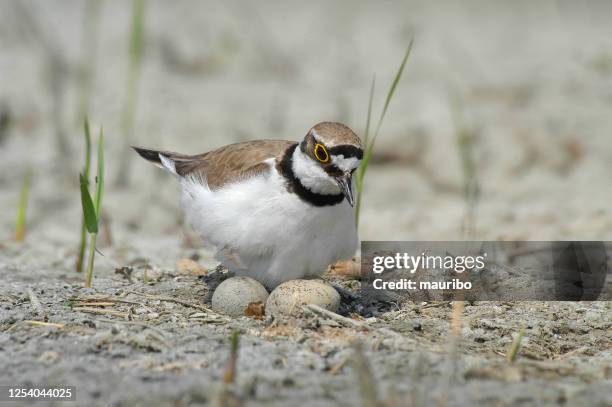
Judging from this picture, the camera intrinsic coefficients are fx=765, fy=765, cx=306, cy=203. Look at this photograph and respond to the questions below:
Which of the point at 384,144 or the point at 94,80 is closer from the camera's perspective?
the point at 384,144

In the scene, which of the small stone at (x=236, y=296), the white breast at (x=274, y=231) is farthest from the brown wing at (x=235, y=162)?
the small stone at (x=236, y=296)

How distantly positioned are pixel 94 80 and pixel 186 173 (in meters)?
4.24

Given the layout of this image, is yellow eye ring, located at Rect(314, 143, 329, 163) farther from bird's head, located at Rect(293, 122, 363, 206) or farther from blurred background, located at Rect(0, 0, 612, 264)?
blurred background, located at Rect(0, 0, 612, 264)

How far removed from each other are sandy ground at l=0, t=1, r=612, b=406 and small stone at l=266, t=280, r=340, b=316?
9cm

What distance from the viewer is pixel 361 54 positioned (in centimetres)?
880

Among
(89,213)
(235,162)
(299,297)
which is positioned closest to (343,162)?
(299,297)

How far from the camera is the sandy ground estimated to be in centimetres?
262

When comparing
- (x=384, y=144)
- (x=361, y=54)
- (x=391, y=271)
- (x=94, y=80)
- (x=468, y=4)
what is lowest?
(x=391, y=271)

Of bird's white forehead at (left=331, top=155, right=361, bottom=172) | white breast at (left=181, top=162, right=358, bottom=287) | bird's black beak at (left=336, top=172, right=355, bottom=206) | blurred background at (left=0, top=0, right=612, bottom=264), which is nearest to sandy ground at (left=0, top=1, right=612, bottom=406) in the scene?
blurred background at (left=0, top=0, right=612, bottom=264)

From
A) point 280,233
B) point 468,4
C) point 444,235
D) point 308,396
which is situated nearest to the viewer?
point 308,396

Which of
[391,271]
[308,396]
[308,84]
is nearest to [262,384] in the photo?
[308,396]

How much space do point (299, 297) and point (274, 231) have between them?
31cm

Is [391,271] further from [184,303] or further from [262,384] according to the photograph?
[262,384]

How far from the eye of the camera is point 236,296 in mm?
3395
